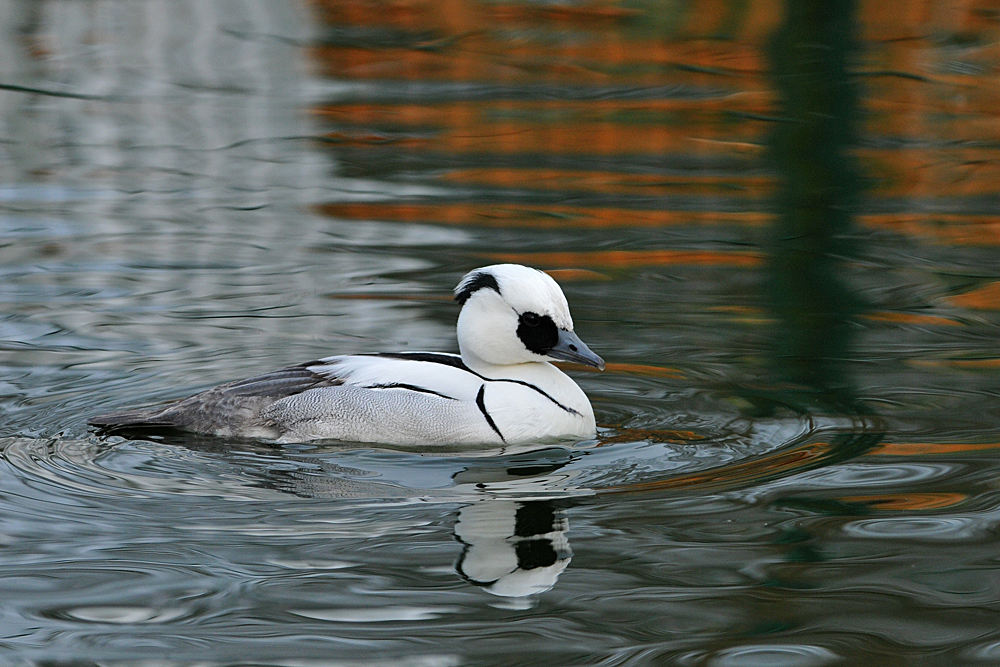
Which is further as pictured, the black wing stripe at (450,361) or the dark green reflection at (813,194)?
the dark green reflection at (813,194)

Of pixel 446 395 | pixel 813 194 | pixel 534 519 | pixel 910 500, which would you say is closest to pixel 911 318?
pixel 910 500

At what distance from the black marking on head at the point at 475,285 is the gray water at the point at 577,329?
67 centimetres

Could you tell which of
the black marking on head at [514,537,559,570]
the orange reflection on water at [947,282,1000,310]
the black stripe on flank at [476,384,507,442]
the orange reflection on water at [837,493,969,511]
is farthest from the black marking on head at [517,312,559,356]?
the orange reflection on water at [947,282,1000,310]

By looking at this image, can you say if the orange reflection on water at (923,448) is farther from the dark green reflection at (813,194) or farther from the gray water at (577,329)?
the dark green reflection at (813,194)

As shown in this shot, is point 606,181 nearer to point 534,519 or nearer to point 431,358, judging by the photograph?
point 431,358

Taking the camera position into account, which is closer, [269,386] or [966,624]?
[966,624]

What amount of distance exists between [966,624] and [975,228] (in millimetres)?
5821

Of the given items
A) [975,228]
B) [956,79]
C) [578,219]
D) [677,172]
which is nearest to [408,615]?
[578,219]

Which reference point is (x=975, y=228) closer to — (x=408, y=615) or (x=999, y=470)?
(x=999, y=470)

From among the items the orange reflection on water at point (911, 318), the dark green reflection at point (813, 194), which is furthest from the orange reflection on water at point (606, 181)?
the orange reflection on water at point (911, 318)

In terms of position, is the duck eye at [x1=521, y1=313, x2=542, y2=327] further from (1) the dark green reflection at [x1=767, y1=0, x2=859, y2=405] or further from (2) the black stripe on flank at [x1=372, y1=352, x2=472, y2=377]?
(1) the dark green reflection at [x1=767, y1=0, x2=859, y2=405]

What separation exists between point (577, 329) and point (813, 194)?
389 centimetres

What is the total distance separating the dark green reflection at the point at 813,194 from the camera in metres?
7.03

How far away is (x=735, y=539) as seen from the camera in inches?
186
